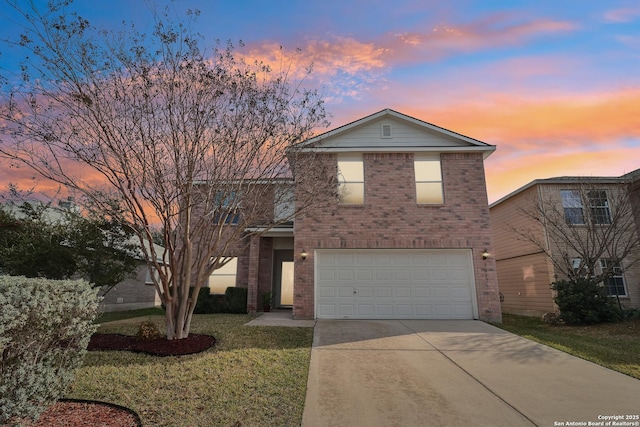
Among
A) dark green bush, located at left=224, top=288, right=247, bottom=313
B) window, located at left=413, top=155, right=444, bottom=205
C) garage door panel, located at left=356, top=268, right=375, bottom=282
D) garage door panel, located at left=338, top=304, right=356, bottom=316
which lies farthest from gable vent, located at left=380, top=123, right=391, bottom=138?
dark green bush, located at left=224, top=288, right=247, bottom=313

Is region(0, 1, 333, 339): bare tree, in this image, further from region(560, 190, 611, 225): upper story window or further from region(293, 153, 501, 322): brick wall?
region(560, 190, 611, 225): upper story window

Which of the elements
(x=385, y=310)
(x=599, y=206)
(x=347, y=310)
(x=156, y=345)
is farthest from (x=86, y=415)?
(x=599, y=206)

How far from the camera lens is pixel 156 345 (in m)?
6.75

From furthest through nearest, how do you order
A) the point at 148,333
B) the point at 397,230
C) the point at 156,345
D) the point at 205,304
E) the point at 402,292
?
the point at 205,304 < the point at 397,230 < the point at 402,292 < the point at 148,333 < the point at 156,345

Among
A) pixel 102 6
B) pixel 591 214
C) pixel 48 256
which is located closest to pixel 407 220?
pixel 591 214

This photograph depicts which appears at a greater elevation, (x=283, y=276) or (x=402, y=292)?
(x=283, y=276)

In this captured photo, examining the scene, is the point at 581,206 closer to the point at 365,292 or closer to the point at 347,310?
the point at 365,292

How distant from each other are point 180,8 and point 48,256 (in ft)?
27.2

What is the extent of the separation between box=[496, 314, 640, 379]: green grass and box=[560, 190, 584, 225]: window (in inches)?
185

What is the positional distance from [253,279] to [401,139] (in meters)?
8.15

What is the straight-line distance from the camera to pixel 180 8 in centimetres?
714

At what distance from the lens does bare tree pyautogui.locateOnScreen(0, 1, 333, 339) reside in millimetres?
6574

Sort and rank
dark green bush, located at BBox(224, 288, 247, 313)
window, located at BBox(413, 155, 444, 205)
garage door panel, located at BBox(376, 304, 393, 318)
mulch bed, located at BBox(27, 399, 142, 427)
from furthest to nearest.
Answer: dark green bush, located at BBox(224, 288, 247, 313) < window, located at BBox(413, 155, 444, 205) < garage door panel, located at BBox(376, 304, 393, 318) < mulch bed, located at BBox(27, 399, 142, 427)

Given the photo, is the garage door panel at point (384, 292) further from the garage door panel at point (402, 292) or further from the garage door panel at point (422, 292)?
the garage door panel at point (422, 292)
